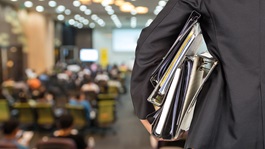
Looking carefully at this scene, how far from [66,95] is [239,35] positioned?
10.7 metres

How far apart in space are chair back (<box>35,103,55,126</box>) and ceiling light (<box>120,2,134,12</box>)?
5.84 m

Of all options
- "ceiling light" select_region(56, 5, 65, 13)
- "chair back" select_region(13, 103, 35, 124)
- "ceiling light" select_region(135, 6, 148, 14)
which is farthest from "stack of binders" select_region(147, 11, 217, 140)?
"chair back" select_region(13, 103, 35, 124)

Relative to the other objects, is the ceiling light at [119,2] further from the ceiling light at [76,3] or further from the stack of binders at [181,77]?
the stack of binders at [181,77]

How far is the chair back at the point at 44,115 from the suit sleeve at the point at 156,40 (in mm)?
6496

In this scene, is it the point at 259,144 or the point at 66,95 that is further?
the point at 66,95

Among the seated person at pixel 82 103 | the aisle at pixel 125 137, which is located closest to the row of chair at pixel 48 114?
the seated person at pixel 82 103

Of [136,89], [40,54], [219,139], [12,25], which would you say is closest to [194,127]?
[219,139]

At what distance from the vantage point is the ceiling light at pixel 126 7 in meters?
1.44

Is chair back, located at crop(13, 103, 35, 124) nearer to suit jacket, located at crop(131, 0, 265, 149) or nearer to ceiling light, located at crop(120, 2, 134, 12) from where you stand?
ceiling light, located at crop(120, 2, 134, 12)

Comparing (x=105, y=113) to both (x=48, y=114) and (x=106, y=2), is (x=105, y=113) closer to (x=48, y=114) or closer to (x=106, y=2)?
(x=48, y=114)

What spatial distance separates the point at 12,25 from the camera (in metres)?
13.1

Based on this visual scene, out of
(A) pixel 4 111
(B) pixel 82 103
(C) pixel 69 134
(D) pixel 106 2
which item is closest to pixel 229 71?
(D) pixel 106 2

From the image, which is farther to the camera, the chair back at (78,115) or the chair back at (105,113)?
the chair back at (105,113)

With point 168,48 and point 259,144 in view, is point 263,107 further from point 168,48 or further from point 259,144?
point 168,48
